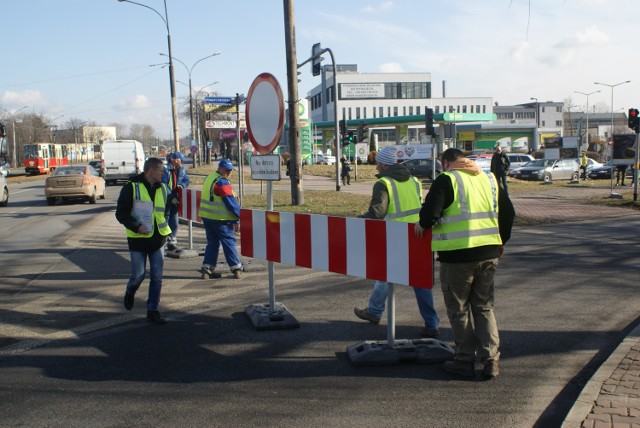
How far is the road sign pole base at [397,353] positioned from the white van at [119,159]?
34200mm

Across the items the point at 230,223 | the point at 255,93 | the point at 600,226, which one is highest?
the point at 255,93

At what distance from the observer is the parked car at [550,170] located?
1608 inches

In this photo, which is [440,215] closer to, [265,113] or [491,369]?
[491,369]

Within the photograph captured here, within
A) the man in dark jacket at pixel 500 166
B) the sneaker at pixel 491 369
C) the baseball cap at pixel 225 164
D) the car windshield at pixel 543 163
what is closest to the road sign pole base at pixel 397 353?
the sneaker at pixel 491 369

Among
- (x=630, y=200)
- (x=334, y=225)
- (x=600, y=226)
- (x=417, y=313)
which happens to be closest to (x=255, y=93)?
(x=334, y=225)

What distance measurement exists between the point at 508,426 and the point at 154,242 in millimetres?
4375

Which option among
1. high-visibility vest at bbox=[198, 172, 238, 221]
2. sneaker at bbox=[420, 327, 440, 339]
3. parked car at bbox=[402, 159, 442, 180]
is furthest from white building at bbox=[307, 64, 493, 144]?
sneaker at bbox=[420, 327, 440, 339]

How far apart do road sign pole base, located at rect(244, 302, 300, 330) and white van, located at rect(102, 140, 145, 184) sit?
107 feet

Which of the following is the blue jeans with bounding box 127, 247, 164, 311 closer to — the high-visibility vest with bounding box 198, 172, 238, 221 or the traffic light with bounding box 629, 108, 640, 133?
the high-visibility vest with bounding box 198, 172, 238, 221

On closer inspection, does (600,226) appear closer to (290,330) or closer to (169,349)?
(290,330)

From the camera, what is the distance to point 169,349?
6262mm

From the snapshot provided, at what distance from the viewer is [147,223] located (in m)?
7.15

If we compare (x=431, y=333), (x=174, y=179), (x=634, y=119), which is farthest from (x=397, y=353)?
(x=634, y=119)

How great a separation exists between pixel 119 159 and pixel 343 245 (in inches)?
1353
